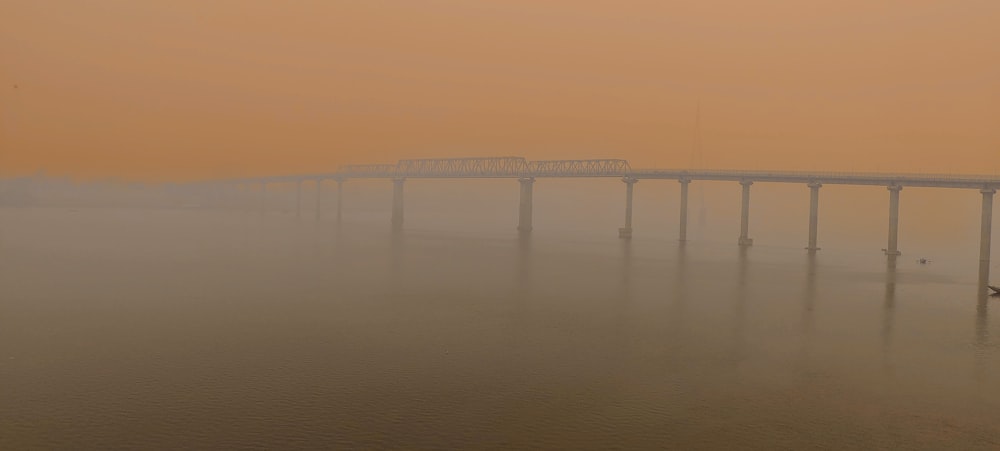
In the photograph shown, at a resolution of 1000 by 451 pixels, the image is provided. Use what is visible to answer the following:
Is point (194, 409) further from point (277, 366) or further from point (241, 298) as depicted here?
point (241, 298)

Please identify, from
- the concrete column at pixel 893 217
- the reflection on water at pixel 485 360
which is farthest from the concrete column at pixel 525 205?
the reflection on water at pixel 485 360

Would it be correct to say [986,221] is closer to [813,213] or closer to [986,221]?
[986,221]

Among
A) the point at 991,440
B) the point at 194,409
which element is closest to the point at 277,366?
the point at 194,409

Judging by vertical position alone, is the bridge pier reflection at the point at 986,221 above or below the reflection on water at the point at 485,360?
above

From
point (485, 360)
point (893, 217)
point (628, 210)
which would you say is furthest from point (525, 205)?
point (485, 360)

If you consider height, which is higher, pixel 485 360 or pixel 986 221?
pixel 986 221

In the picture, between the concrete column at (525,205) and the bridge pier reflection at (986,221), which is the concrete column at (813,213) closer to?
the bridge pier reflection at (986,221)

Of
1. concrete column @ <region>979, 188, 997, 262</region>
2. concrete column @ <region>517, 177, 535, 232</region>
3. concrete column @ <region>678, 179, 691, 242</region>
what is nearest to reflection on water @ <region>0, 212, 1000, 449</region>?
concrete column @ <region>979, 188, 997, 262</region>
